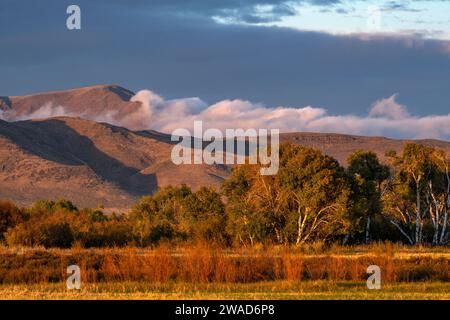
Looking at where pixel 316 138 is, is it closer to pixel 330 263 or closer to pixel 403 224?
pixel 403 224

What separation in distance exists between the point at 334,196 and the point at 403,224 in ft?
30.0

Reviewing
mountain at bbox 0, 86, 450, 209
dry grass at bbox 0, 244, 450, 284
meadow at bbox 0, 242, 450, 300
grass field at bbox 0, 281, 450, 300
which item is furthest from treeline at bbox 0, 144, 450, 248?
mountain at bbox 0, 86, 450, 209

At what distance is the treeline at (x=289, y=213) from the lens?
1607 inches

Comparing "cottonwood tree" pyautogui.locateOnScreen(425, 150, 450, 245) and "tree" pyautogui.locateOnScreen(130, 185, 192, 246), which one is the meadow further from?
"cottonwood tree" pyautogui.locateOnScreen(425, 150, 450, 245)

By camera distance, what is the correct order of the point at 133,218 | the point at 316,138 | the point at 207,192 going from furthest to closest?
the point at 316,138
the point at 133,218
the point at 207,192

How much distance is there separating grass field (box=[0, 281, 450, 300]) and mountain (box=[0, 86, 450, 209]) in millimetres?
98032

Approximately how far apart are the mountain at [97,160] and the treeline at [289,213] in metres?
77.1

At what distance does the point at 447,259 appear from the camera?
31.4 meters

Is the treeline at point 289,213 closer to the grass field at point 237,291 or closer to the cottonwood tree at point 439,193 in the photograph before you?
the cottonwood tree at point 439,193

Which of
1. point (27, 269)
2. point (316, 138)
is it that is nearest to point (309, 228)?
point (27, 269)

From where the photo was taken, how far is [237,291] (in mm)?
22734

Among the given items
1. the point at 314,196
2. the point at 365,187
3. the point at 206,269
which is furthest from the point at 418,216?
the point at 206,269

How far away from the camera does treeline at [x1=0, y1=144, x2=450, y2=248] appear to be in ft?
134
